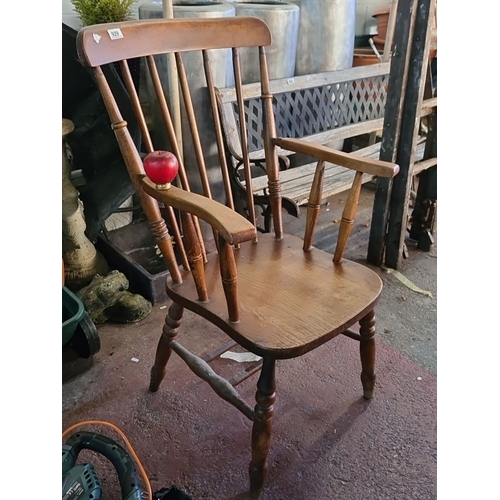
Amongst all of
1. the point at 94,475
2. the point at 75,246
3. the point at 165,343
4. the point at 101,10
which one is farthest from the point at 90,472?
the point at 101,10

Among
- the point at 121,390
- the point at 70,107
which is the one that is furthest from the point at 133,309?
the point at 70,107

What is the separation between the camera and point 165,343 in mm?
1326

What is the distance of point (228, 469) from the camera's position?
4.00ft

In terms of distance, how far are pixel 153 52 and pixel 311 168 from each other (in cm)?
126

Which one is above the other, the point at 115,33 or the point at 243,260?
the point at 115,33

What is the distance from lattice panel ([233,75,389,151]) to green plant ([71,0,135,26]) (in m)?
0.53

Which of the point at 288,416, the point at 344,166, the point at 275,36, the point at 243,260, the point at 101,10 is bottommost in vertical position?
the point at 288,416

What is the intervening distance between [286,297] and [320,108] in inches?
54.3

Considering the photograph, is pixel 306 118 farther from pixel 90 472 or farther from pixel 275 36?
pixel 90 472

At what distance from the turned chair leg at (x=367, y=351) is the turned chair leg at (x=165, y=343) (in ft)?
1.62

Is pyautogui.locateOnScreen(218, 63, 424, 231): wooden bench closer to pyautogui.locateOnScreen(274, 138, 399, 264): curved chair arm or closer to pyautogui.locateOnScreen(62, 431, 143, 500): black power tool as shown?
pyautogui.locateOnScreen(274, 138, 399, 264): curved chair arm

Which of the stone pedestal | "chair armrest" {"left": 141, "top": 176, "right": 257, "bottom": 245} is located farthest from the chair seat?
the stone pedestal
